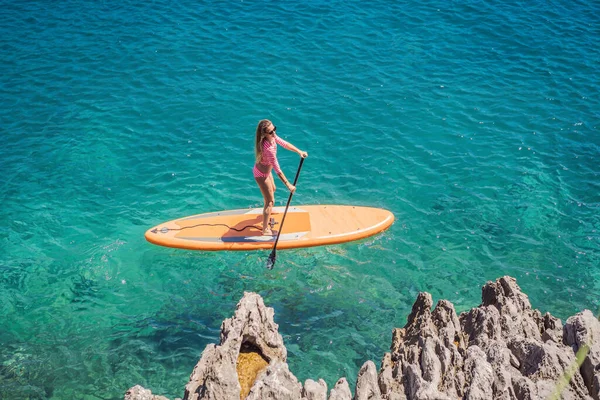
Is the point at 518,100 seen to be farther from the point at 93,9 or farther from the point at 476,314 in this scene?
the point at 93,9

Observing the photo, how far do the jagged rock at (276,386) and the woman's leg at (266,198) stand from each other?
5859mm

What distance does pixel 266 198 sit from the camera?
12.8 metres

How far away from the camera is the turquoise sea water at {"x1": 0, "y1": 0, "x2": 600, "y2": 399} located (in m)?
11.6

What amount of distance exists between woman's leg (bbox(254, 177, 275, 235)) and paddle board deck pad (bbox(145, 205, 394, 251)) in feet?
0.74

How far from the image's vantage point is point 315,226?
13.7 m

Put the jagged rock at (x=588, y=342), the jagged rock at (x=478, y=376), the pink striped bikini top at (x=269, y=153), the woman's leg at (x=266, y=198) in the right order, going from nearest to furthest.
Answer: the jagged rock at (x=478, y=376) → the jagged rock at (x=588, y=342) → the pink striped bikini top at (x=269, y=153) → the woman's leg at (x=266, y=198)

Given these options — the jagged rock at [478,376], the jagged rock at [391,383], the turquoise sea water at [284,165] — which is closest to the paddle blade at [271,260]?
the turquoise sea water at [284,165]

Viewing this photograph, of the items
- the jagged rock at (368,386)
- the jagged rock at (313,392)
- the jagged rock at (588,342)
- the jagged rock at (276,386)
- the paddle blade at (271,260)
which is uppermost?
the jagged rock at (588,342)

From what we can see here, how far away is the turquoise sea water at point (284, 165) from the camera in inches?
457

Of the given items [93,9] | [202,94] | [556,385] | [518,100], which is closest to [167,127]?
[202,94]

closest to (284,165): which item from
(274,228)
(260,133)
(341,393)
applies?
(274,228)

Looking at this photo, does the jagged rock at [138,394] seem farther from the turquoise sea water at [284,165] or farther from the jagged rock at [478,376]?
the jagged rock at [478,376]

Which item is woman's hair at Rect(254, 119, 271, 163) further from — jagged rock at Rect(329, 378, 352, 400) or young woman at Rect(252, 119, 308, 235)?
jagged rock at Rect(329, 378, 352, 400)

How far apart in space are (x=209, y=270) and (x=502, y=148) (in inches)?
379
